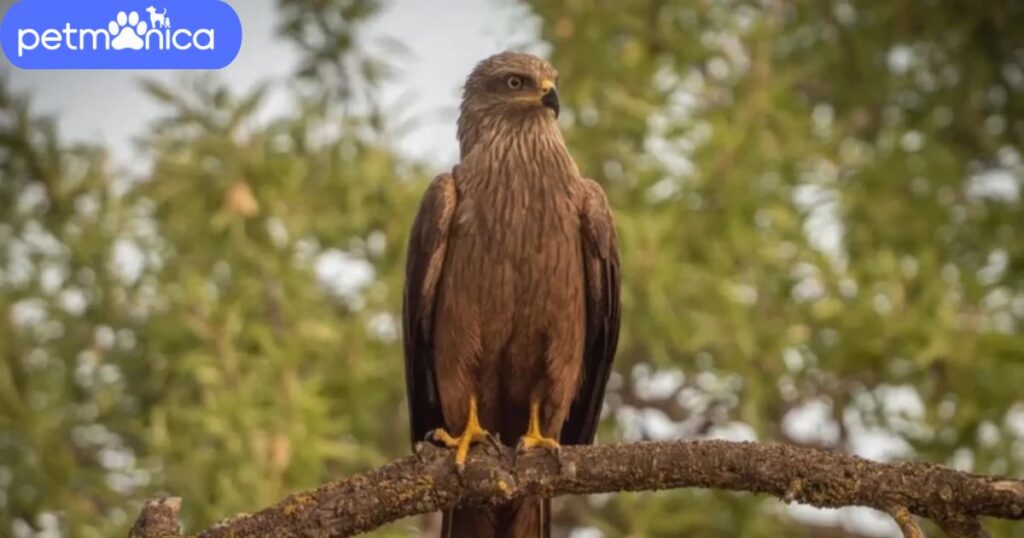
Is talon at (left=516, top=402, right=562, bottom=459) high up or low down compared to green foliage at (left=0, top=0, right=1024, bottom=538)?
down

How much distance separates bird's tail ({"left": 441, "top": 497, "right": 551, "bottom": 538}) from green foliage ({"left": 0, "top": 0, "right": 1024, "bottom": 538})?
2350mm

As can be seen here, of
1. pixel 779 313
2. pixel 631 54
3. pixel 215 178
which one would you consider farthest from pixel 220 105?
pixel 779 313

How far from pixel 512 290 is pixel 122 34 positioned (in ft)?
7.12

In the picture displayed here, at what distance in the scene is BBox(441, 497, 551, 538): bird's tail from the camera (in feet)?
14.4

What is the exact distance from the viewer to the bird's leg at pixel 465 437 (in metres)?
3.87

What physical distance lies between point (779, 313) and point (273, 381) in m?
2.61

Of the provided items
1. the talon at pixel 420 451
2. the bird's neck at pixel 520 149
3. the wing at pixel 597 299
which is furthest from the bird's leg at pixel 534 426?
the bird's neck at pixel 520 149

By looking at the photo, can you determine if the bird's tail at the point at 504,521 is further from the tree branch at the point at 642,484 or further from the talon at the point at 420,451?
the talon at the point at 420,451

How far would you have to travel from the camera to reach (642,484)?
361 centimetres

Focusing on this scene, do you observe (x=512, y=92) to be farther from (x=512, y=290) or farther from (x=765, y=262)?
(x=765, y=262)

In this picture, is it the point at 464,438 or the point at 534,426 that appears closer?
the point at 464,438

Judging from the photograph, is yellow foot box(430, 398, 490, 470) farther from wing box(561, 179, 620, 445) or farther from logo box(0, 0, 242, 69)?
logo box(0, 0, 242, 69)

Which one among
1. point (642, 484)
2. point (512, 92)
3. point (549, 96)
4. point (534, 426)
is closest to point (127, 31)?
point (512, 92)

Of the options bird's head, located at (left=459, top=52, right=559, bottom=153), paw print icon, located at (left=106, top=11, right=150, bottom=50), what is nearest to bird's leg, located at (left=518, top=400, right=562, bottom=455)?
Result: bird's head, located at (left=459, top=52, right=559, bottom=153)
